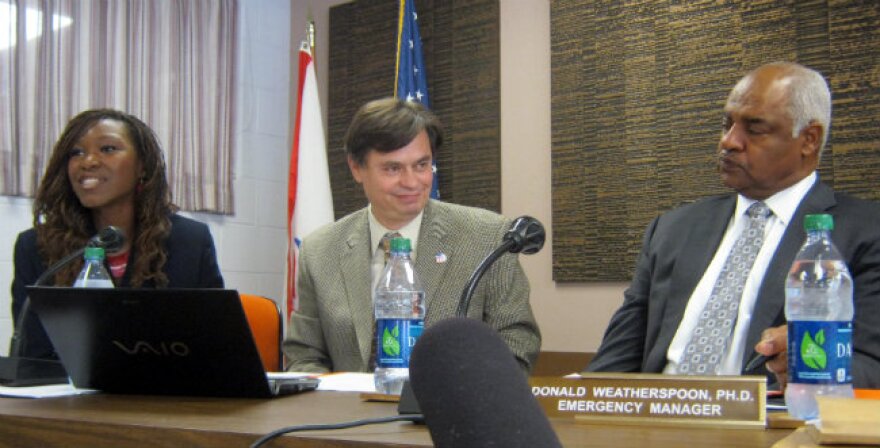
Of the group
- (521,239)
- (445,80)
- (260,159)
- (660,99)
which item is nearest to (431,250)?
(521,239)

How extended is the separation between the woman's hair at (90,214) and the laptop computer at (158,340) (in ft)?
2.96

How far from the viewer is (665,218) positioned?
2.11m

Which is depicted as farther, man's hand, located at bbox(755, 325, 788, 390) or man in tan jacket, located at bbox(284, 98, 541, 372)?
man in tan jacket, located at bbox(284, 98, 541, 372)

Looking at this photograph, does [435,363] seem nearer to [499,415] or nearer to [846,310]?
[499,415]

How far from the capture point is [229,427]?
3.27 ft

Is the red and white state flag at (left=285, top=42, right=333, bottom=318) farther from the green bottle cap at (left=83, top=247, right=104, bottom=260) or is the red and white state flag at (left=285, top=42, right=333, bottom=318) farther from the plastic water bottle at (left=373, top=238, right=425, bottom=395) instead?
the green bottle cap at (left=83, top=247, right=104, bottom=260)

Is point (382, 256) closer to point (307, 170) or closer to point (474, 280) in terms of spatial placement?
point (474, 280)

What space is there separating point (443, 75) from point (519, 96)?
1.34ft

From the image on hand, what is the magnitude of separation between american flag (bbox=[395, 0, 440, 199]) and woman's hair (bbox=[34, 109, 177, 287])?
1503mm

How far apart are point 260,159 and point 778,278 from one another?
3081mm

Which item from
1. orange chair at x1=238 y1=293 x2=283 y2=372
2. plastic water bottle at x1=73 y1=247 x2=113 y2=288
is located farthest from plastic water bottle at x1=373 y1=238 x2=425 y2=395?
plastic water bottle at x1=73 y1=247 x2=113 y2=288

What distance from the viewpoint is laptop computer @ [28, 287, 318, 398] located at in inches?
48.6

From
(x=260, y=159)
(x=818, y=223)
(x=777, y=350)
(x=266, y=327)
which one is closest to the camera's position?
(x=818, y=223)

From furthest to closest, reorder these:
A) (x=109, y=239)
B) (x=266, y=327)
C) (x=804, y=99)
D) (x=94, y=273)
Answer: (x=266, y=327) → (x=94, y=273) → (x=804, y=99) → (x=109, y=239)
